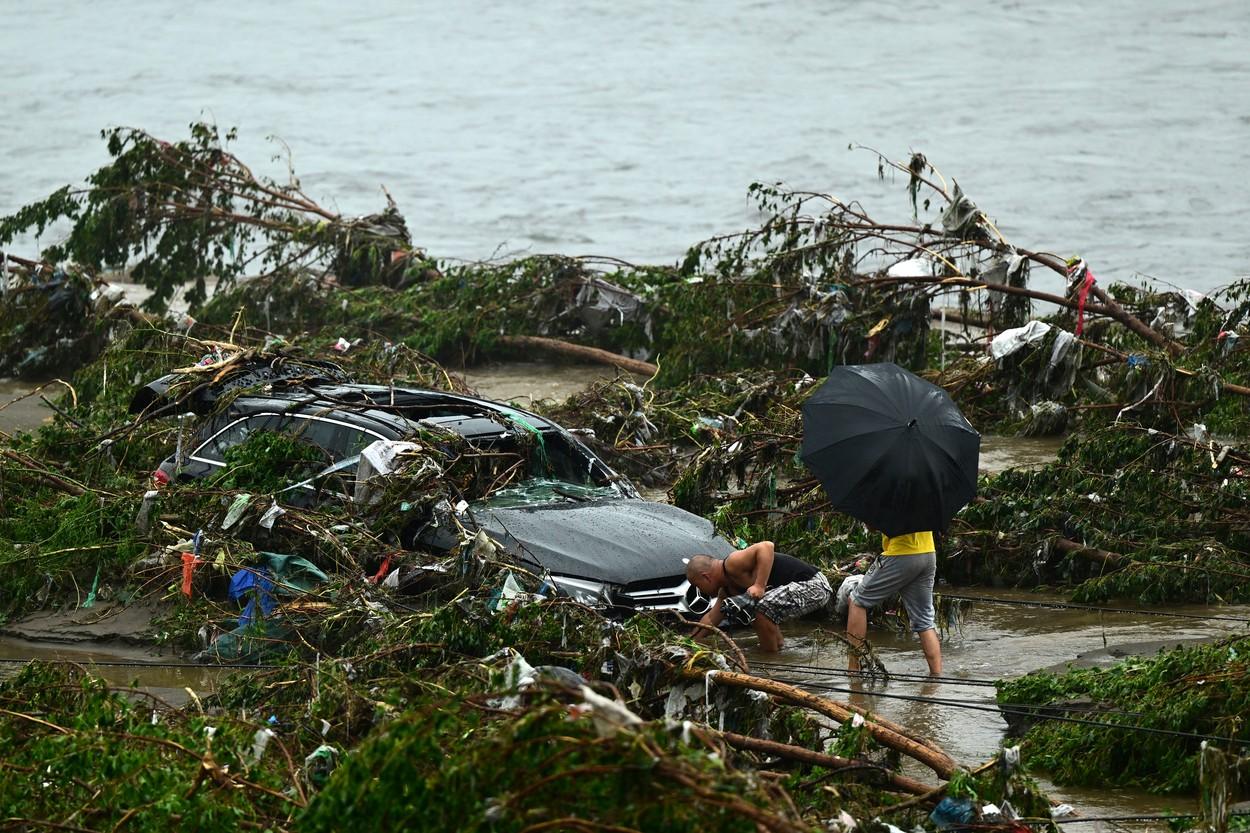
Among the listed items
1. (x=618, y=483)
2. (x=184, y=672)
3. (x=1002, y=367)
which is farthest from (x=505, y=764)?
(x=1002, y=367)

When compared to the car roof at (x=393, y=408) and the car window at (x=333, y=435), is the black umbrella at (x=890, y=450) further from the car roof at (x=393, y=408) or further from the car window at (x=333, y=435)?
the car window at (x=333, y=435)

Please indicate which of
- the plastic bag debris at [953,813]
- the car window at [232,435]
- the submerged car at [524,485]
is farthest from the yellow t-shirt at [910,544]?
the car window at [232,435]

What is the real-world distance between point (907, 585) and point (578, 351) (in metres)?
9.44

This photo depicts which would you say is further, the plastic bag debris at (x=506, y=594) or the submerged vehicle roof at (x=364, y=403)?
the submerged vehicle roof at (x=364, y=403)

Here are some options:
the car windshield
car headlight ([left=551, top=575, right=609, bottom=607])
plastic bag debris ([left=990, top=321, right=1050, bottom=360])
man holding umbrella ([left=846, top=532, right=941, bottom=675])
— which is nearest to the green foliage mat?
Answer: man holding umbrella ([left=846, top=532, right=941, bottom=675])

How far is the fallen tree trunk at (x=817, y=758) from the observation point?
657 centimetres

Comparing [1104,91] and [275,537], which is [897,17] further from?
[275,537]

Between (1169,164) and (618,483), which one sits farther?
(1169,164)

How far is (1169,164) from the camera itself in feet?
114

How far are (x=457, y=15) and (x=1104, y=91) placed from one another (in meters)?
22.6

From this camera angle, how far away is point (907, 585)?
9555mm

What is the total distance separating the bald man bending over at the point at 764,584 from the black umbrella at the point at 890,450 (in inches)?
23.6

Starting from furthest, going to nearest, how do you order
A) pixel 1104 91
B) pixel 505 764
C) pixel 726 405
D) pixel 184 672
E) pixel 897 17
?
pixel 897 17 → pixel 1104 91 → pixel 726 405 → pixel 184 672 → pixel 505 764

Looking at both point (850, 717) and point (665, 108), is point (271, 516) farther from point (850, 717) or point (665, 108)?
point (665, 108)
